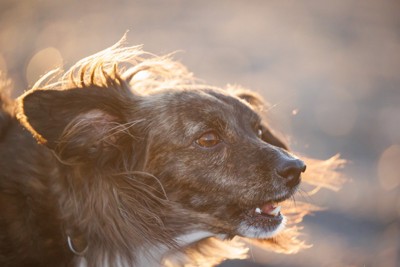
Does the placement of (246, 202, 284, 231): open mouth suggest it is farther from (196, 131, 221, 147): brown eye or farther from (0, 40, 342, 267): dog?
(196, 131, 221, 147): brown eye

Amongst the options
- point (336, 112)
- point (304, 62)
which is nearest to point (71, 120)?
point (336, 112)

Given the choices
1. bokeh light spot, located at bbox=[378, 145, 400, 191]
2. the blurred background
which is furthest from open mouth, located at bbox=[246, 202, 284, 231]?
bokeh light spot, located at bbox=[378, 145, 400, 191]

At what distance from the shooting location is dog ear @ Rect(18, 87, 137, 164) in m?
4.75

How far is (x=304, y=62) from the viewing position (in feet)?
59.8

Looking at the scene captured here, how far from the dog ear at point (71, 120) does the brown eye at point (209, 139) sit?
0.63 meters

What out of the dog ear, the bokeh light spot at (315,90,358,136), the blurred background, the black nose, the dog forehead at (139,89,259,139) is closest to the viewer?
the dog ear

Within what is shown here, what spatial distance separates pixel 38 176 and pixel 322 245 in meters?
4.90

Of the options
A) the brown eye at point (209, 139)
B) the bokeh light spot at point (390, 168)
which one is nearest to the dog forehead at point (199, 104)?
the brown eye at point (209, 139)

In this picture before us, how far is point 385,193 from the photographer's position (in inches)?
416

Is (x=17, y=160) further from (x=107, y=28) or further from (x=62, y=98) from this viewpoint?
(x=107, y=28)

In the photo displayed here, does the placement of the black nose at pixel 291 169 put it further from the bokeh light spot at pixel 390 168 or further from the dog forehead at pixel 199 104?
the bokeh light spot at pixel 390 168

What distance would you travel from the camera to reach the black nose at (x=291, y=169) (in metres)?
5.38

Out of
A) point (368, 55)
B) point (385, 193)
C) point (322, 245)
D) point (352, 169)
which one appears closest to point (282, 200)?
point (322, 245)

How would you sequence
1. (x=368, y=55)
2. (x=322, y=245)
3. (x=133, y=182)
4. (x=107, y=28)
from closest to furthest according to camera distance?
(x=133, y=182)
(x=322, y=245)
(x=368, y=55)
(x=107, y=28)
